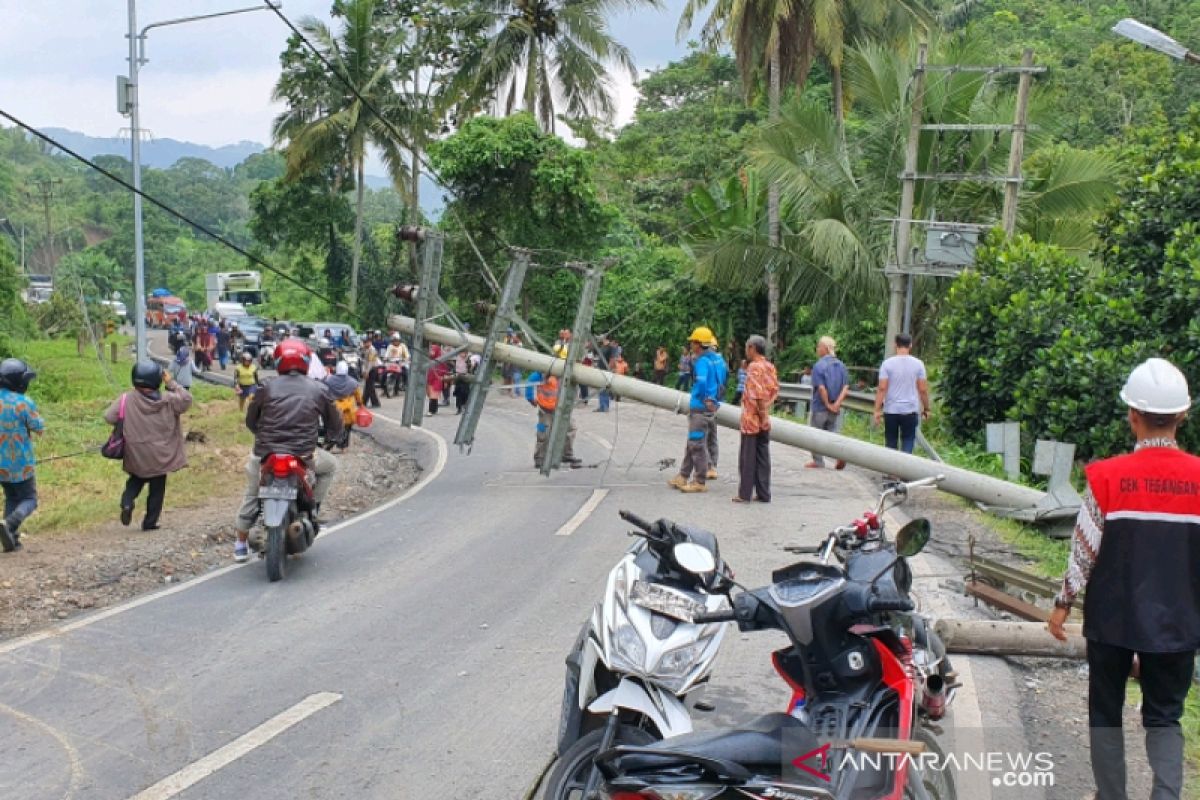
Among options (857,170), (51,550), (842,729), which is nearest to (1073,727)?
(842,729)

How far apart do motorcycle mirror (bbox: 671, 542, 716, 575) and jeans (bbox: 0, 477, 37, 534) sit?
801 cm

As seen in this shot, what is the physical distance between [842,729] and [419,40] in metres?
34.1

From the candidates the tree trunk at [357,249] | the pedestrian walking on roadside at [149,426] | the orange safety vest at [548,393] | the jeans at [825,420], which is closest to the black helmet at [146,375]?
the pedestrian walking on roadside at [149,426]

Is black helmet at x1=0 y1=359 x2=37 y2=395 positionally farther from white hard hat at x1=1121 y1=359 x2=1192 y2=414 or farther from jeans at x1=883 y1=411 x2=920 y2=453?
jeans at x1=883 y1=411 x2=920 y2=453

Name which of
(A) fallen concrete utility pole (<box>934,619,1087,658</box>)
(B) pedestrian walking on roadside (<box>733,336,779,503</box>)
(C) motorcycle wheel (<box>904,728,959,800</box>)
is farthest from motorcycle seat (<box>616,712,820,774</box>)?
(B) pedestrian walking on roadside (<box>733,336,779,503</box>)

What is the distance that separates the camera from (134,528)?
1166 centimetres

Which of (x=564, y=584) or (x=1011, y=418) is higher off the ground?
(x=1011, y=418)

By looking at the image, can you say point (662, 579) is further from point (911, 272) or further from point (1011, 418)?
point (911, 272)

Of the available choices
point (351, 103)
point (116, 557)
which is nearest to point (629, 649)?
point (116, 557)

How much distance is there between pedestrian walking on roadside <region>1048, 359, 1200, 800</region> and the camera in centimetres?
444

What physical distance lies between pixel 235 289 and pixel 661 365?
1893 inches

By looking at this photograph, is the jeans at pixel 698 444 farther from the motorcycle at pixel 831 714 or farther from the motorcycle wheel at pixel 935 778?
the motorcycle wheel at pixel 935 778

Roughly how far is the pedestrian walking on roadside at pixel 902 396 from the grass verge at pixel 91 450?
8242 millimetres

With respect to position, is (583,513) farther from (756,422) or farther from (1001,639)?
(1001,639)
